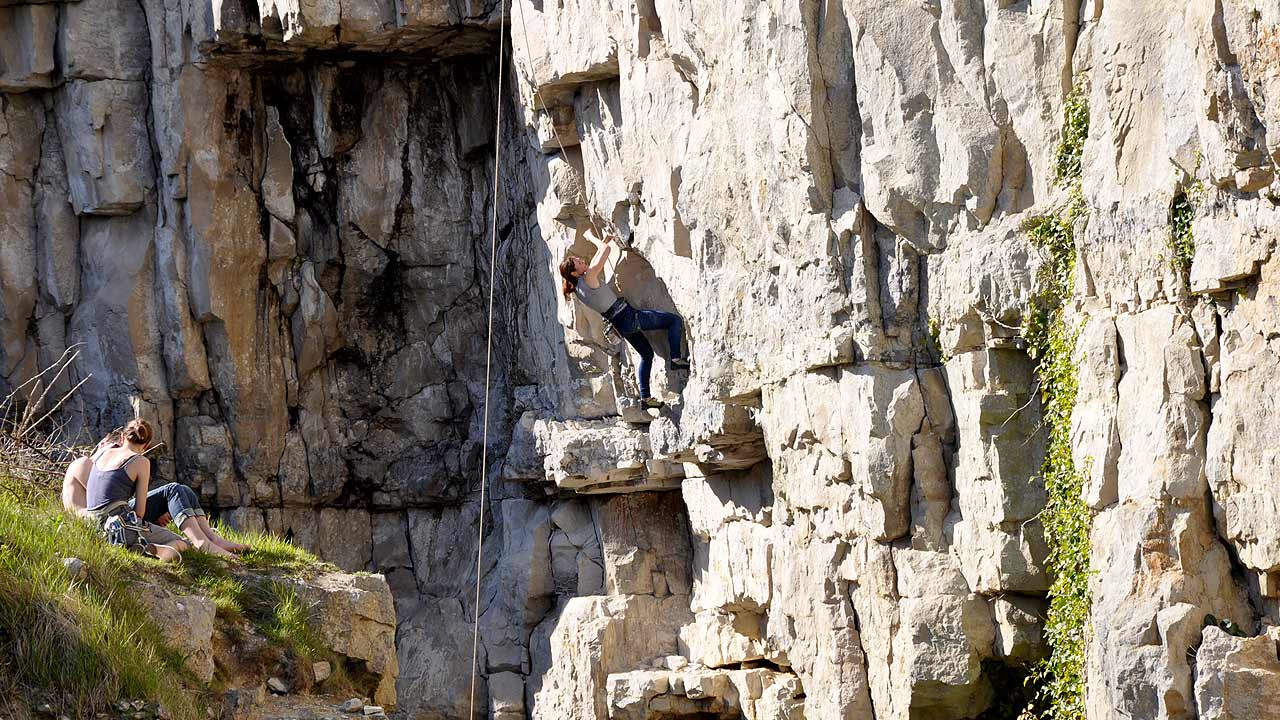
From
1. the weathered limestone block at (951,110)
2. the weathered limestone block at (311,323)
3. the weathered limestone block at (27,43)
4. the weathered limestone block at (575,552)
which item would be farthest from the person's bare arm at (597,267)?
the weathered limestone block at (27,43)

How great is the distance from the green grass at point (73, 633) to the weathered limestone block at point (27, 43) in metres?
11.0

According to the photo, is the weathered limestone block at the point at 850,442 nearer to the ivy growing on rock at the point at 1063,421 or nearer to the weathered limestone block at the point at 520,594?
the ivy growing on rock at the point at 1063,421

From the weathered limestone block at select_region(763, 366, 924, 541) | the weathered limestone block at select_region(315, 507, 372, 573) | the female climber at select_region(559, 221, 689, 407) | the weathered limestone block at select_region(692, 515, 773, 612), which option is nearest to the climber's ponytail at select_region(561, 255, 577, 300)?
the female climber at select_region(559, 221, 689, 407)

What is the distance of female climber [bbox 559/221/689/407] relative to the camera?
15836 millimetres

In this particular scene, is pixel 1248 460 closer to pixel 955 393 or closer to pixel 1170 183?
pixel 1170 183

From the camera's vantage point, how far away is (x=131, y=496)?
414 inches

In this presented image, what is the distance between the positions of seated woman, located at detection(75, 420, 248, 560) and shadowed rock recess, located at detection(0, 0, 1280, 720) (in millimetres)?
Result: 5466

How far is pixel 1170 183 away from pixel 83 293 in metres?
14.5

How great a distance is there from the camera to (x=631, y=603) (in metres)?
18.2

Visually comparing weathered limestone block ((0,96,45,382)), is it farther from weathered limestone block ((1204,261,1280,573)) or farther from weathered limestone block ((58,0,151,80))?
weathered limestone block ((1204,261,1280,573))

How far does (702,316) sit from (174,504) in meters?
6.07

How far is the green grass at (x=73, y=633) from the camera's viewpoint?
8.66m

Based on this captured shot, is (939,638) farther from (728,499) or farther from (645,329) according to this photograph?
(645,329)

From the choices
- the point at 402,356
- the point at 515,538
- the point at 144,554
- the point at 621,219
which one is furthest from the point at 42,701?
the point at 402,356
